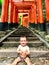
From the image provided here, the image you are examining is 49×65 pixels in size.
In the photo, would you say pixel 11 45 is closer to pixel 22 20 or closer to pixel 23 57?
pixel 23 57

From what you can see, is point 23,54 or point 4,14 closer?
point 23,54

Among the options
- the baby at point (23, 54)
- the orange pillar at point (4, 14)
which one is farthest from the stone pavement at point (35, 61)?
the orange pillar at point (4, 14)

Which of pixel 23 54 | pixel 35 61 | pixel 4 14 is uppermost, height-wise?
pixel 4 14

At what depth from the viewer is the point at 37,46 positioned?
6.17 metres

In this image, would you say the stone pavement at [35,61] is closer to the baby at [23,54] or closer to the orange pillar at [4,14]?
the baby at [23,54]

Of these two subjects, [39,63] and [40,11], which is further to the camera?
[40,11]

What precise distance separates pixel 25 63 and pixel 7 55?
3.31ft

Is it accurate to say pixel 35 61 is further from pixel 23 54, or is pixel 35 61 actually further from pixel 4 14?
pixel 4 14

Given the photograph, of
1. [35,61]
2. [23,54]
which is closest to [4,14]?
[35,61]

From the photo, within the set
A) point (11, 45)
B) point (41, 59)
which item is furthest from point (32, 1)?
point (41, 59)

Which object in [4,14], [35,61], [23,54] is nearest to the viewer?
[23,54]

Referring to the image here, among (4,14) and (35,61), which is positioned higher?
(4,14)

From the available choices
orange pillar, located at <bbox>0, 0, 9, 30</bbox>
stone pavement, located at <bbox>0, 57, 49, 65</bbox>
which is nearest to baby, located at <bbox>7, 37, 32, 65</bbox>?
stone pavement, located at <bbox>0, 57, 49, 65</bbox>

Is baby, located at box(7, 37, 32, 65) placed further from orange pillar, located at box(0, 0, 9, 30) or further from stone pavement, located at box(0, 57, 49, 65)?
orange pillar, located at box(0, 0, 9, 30)
